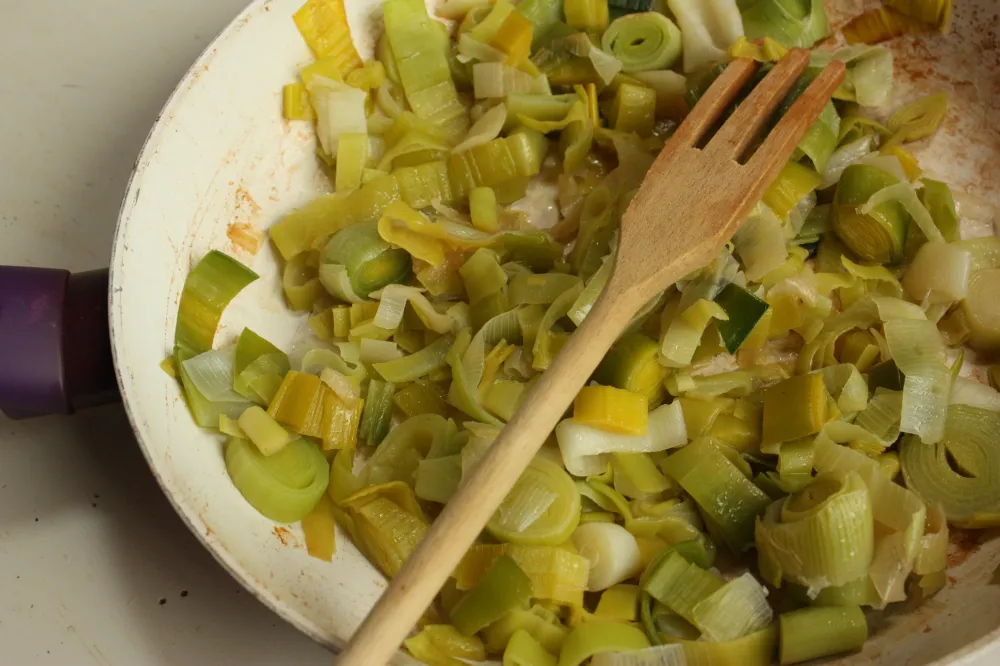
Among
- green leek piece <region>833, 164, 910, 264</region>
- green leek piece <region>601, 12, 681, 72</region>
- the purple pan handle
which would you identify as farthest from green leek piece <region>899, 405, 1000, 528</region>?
the purple pan handle

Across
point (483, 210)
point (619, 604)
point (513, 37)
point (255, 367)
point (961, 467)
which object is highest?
point (513, 37)

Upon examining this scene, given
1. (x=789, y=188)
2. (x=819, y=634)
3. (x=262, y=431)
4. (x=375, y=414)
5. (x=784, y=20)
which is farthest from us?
(x=784, y=20)

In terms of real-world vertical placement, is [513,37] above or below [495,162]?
above

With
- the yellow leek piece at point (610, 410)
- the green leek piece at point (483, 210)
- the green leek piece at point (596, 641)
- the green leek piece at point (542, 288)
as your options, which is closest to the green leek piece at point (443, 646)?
the green leek piece at point (596, 641)

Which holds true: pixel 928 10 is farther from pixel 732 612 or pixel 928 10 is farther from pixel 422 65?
pixel 732 612

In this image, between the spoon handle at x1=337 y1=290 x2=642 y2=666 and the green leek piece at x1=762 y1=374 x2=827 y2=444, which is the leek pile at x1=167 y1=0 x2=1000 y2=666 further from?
the spoon handle at x1=337 y1=290 x2=642 y2=666

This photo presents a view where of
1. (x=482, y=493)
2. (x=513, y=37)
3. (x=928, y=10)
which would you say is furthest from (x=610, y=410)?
(x=928, y=10)

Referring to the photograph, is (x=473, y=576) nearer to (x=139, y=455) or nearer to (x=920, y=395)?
(x=139, y=455)
